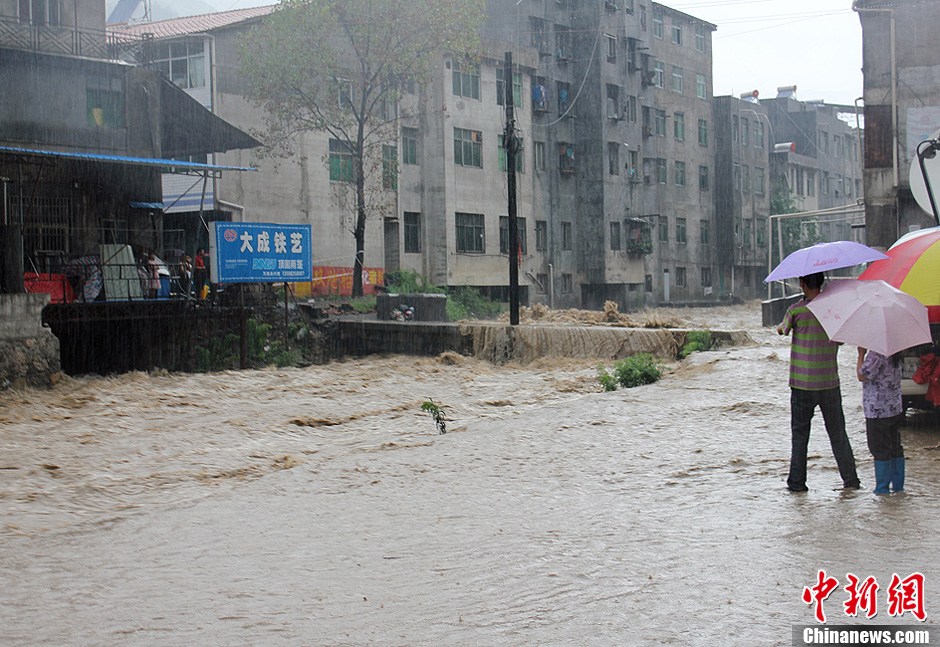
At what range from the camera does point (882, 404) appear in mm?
8516

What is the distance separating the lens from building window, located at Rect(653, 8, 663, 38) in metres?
60.2

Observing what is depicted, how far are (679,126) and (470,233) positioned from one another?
2206 centimetres

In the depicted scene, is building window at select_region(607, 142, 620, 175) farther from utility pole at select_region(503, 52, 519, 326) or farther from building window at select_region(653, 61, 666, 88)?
utility pole at select_region(503, 52, 519, 326)

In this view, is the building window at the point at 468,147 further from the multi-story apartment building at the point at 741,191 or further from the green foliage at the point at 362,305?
the multi-story apartment building at the point at 741,191

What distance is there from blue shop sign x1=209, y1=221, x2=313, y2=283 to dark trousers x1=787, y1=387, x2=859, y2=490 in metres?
19.3

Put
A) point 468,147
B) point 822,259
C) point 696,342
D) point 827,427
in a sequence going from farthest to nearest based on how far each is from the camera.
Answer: point 468,147
point 696,342
point 827,427
point 822,259

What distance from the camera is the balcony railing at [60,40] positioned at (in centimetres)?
2680

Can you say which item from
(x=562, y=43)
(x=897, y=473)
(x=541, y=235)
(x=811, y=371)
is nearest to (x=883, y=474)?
(x=897, y=473)

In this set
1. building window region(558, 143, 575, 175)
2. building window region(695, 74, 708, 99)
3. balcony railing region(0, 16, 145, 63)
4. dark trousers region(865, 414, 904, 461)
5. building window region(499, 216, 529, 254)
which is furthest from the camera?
building window region(695, 74, 708, 99)

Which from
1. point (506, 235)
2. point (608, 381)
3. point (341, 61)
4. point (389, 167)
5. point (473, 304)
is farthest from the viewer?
point (506, 235)

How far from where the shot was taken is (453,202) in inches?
1727

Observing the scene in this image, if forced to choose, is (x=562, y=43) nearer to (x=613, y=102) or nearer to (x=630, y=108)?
(x=613, y=102)

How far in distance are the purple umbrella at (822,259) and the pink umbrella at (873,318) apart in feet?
0.77

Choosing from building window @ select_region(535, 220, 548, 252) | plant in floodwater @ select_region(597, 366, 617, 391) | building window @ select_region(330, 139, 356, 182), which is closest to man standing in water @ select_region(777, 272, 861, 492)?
plant in floodwater @ select_region(597, 366, 617, 391)
